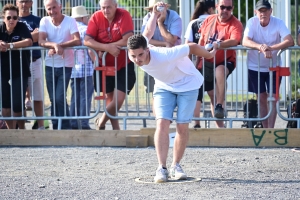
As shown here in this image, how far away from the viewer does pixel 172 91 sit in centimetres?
783

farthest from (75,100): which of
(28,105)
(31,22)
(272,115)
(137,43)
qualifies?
(137,43)

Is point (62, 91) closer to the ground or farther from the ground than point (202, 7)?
closer to the ground

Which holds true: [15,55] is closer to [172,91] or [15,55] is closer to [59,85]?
[59,85]

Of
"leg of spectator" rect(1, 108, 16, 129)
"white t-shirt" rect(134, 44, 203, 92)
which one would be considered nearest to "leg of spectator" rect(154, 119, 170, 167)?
"white t-shirt" rect(134, 44, 203, 92)

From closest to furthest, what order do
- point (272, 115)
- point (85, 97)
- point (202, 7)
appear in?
point (272, 115) → point (85, 97) → point (202, 7)

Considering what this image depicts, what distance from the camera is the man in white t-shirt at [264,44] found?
10312 millimetres

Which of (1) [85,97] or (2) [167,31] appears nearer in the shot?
(2) [167,31]

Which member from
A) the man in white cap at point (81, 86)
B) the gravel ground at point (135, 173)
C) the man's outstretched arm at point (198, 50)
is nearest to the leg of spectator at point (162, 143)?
the gravel ground at point (135, 173)

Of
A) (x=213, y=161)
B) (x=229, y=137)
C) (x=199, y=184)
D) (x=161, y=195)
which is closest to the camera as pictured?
(x=161, y=195)

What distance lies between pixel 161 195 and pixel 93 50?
13.9 feet

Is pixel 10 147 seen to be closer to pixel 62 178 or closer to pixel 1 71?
pixel 1 71

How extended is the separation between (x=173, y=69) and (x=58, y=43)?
3536mm

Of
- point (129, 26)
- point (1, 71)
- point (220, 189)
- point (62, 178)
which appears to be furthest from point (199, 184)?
point (1, 71)

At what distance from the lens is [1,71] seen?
10.8m
